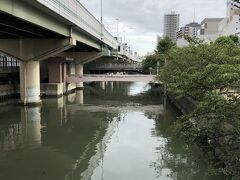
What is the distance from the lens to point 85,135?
22.0m

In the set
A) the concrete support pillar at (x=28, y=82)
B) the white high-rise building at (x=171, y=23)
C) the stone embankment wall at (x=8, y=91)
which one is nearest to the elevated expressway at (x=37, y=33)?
the concrete support pillar at (x=28, y=82)

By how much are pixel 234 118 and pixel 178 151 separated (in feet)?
25.6

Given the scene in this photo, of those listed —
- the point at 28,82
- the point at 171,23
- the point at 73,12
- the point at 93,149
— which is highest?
the point at 171,23

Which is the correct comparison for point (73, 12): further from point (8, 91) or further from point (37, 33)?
point (8, 91)

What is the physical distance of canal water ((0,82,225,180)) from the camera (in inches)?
563

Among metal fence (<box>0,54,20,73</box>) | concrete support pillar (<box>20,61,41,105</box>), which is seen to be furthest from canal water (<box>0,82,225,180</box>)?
metal fence (<box>0,54,20,73</box>)

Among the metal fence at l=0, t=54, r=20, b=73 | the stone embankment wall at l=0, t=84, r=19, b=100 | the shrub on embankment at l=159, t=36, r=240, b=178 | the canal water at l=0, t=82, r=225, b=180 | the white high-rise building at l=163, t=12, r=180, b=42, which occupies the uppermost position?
the white high-rise building at l=163, t=12, r=180, b=42

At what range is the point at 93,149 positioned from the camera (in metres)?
18.5

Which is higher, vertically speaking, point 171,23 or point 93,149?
point 171,23

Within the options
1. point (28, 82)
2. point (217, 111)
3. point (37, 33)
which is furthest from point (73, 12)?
point (217, 111)

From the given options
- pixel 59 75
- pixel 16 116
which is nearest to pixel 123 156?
pixel 16 116

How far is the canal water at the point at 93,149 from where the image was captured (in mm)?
14289

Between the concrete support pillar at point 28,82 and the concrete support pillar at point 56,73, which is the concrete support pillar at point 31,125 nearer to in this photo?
the concrete support pillar at point 28,82

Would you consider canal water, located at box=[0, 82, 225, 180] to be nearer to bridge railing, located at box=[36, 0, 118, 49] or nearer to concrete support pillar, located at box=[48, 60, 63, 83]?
bridge railing, located at box=[36, 0, 118, 49]
